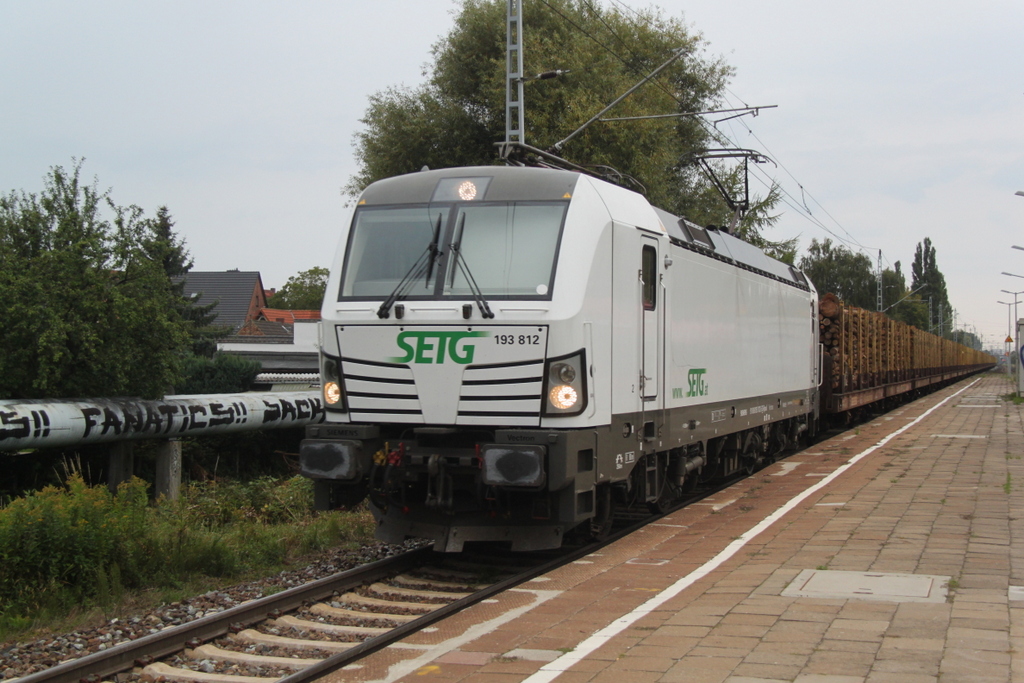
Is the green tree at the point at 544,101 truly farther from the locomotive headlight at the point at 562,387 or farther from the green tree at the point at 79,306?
the locomotive headlight at the point at 562,387

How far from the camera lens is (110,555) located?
8.41 meters

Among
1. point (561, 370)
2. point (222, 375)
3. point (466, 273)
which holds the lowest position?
point (222, 375)

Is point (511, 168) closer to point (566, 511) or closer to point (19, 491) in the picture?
point (566, 511)

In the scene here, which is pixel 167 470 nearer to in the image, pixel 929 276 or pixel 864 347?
pixel 864 347

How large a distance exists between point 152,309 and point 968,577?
1088 cm

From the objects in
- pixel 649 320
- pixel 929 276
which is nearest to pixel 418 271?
pixel 649 320

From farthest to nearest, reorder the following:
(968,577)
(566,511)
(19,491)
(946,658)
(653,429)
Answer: (19,491)
(653,429)
(566,511)
(968,577)
(946,658)

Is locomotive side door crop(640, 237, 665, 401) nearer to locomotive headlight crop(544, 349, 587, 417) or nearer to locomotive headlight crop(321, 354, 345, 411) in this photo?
locomotive headlight crop(544, 349, 587, 417)

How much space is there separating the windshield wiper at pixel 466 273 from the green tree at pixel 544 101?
16.4 m

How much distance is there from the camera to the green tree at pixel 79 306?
43.0 feet

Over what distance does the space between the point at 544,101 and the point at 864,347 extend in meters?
10.4

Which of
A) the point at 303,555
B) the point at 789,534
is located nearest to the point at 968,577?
the point at 789,534

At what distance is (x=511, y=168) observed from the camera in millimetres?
8578

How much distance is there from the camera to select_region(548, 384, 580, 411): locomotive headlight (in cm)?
772
